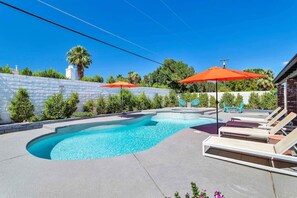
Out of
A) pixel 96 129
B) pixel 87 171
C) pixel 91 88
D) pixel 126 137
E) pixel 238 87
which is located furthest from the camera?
pixel 238 87

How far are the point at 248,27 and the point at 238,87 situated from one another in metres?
21.2

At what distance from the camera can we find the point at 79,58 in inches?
847

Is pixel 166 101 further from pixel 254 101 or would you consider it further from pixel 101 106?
pixel 101 106

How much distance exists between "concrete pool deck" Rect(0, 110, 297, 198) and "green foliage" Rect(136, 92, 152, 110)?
12.0 m

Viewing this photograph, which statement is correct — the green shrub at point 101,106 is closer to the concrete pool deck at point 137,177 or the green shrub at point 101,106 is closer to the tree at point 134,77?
the concrete pool deck at point 137,177

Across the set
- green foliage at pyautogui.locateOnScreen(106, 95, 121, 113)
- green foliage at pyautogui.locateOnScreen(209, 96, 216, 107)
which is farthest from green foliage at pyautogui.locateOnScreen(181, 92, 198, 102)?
green foliage at pyautogui.locateOnScreen(106, 95, 121, 113)

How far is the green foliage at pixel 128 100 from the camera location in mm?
14500

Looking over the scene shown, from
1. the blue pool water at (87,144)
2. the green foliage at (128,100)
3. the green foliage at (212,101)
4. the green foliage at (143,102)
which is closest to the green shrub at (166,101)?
the green foliage at (143,102)

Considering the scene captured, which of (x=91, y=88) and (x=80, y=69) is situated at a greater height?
(x=80, y=69)

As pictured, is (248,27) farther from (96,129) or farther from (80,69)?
(80,69)

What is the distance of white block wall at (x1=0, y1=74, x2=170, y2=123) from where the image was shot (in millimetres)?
8273

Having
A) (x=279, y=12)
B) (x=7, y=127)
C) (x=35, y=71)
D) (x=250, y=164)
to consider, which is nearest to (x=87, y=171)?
(x=250, y=164)

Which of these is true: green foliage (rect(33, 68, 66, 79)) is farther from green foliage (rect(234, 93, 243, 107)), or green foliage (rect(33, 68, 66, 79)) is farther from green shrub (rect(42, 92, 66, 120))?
green foliage (rect(234, 93, 243, 107))

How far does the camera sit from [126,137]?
25.3 feet
